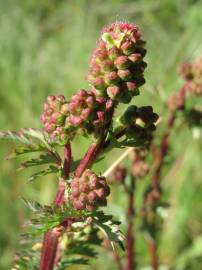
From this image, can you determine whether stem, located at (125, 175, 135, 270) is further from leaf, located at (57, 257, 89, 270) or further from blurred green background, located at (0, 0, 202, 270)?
leaf, located at (57, 257, 89, 270)

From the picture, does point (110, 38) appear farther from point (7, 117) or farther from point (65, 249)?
point (7, 117)

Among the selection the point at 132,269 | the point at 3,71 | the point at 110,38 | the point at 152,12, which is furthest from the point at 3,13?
the point at 110,38

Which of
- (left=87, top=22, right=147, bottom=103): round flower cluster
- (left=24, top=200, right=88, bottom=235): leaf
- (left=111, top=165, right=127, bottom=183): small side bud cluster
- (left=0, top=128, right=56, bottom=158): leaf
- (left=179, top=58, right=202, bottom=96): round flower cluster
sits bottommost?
(left=24, top=200, right=88, bottom=235): leaf

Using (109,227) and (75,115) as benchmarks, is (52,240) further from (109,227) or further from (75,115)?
(75,115)

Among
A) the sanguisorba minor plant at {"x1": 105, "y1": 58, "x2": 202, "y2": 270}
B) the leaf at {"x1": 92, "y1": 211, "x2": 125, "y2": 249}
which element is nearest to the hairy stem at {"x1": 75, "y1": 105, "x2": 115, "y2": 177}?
the leaf at {"x1": 92, "y1": 211, "x2": 125, "y2": 249}

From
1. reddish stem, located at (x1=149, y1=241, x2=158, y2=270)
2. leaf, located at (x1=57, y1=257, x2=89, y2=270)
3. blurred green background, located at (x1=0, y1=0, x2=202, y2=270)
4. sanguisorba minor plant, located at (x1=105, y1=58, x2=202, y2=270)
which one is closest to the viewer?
leaf, located at (x1=57, y1=257, x2=89, y2=270)

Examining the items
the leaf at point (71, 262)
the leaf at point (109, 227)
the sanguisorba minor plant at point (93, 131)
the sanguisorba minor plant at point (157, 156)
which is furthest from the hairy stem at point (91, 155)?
the sanguisorba minor plant at point (157, 156)

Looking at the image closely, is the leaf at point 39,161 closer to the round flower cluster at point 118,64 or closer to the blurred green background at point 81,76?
the round flower cluster at point 118,64
